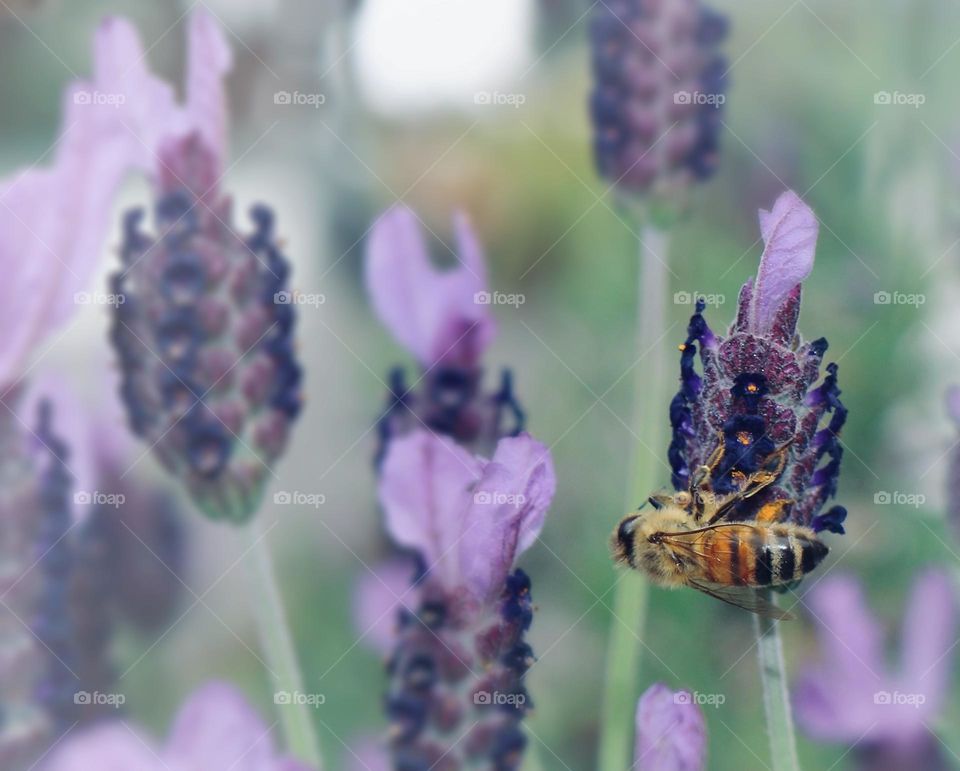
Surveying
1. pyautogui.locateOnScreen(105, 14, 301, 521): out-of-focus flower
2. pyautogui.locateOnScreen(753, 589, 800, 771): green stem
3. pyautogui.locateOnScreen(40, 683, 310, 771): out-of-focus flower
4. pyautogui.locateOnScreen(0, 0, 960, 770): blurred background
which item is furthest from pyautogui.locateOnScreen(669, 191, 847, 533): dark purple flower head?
pyautogui.locateOnScreen(40, 683, 310, 771): out-of-focus flower

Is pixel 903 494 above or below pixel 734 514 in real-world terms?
above

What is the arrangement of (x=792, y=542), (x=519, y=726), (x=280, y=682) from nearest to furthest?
1. (x=792, y=542)
2. (x=519, y=726)
3. (x=280, y=682)

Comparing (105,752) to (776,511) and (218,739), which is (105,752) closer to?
(218,739)

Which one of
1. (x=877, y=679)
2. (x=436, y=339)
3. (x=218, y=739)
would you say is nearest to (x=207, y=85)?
(x=436, y=339)

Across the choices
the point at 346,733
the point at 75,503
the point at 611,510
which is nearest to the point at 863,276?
the point at 611,510

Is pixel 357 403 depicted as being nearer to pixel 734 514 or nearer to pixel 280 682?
pixel 280 682
